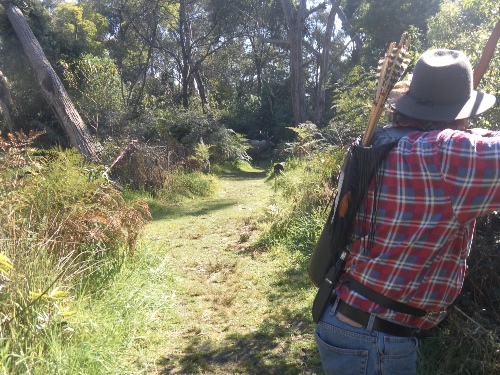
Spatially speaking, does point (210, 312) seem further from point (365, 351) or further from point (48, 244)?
point (365, 351)

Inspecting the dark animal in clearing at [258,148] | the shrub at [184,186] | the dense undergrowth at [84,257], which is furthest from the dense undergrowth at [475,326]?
the dark animal in clearing at [258,148]

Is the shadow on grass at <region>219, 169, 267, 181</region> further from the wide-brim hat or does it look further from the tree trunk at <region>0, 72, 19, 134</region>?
the wide-brim hat

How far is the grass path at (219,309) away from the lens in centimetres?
363

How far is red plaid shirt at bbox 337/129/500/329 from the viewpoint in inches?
54.5

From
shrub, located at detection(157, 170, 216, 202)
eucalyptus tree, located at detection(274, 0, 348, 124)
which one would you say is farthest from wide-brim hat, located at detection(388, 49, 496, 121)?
eucalyptus tree, located at detection(274, 0, 348, 124)

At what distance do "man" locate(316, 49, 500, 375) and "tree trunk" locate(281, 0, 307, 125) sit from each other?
1623cm

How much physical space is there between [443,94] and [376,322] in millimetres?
831

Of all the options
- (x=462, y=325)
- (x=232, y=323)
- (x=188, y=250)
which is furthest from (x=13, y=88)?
(x=462, y=325)

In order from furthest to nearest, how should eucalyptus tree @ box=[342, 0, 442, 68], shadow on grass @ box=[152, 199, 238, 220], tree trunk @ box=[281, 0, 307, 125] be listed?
1. eucalyptus tree @ box=[342, 0, 442, 68]
2. tree trunk @ box=[281, 0, 307, 125]
3. shadow on grass @ box=[152, 199, 238, 220]

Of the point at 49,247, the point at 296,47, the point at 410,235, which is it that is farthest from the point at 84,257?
the point at 296,47

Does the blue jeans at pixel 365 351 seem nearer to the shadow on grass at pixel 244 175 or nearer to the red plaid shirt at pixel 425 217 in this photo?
the red plaid shirt at pixel 425 217

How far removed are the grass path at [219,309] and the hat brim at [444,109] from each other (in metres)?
2.40

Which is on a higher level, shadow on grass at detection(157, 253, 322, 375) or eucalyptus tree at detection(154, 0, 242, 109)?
eucalyptus tree at detection(154, 0, 242, 109)

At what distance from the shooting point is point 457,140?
4.59 ft
